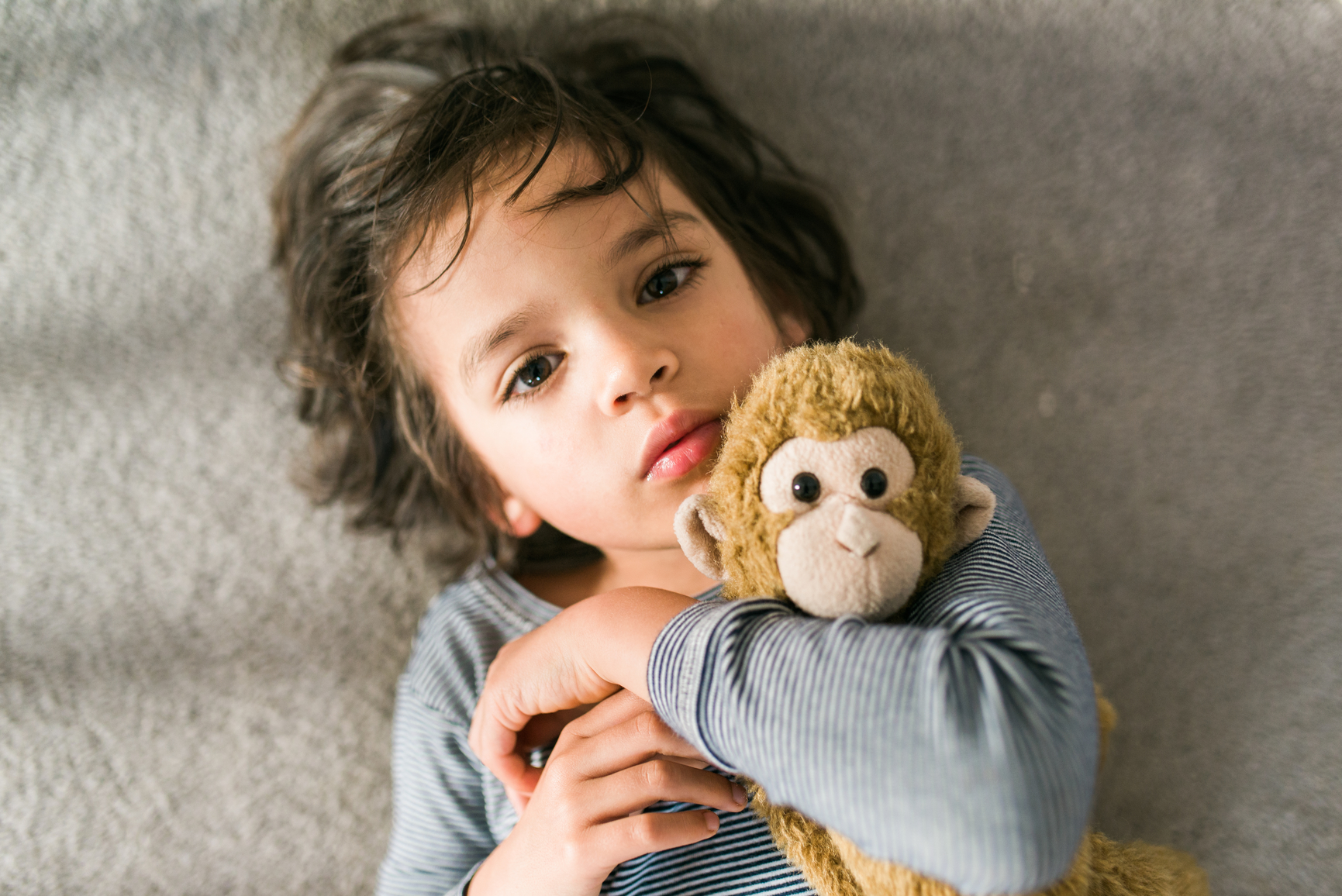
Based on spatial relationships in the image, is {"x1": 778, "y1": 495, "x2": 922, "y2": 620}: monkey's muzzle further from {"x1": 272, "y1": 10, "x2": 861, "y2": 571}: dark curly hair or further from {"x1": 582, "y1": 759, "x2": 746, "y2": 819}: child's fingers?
{"x1": 272, "y1": 10, "x2": 861, "y2": 571}: dark curly hair

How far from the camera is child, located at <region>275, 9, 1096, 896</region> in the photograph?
476 mm

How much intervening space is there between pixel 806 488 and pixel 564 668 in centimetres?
33

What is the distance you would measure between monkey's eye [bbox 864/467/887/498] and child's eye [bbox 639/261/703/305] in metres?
0.33

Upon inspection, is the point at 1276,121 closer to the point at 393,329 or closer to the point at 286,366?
the point at 393,329

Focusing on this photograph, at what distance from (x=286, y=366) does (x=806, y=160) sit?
2.26 feet

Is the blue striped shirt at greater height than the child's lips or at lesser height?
lesser

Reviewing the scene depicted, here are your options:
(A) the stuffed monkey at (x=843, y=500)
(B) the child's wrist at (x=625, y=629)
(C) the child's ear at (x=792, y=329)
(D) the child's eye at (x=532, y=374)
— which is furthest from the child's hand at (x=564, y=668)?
(C) the child's ear at (x=792, y=329)

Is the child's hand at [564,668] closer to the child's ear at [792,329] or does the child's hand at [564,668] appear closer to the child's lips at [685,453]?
the child's lips at [685,453]

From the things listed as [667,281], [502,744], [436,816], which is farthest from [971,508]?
[436,816]

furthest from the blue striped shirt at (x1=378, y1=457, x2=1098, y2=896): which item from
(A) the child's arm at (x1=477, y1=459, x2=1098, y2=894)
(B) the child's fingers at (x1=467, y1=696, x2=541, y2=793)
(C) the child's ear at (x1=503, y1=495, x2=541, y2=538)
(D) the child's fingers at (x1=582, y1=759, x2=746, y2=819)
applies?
(C) the child's ear at (x1=503, y1=495, x2=541, y2=538)

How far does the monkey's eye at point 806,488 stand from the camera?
489 millimetres

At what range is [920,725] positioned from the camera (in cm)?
47

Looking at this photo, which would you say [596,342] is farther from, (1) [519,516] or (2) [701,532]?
(1) [519,516]

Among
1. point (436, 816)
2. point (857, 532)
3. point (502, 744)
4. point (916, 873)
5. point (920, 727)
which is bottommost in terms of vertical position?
A: point (436, 816)
